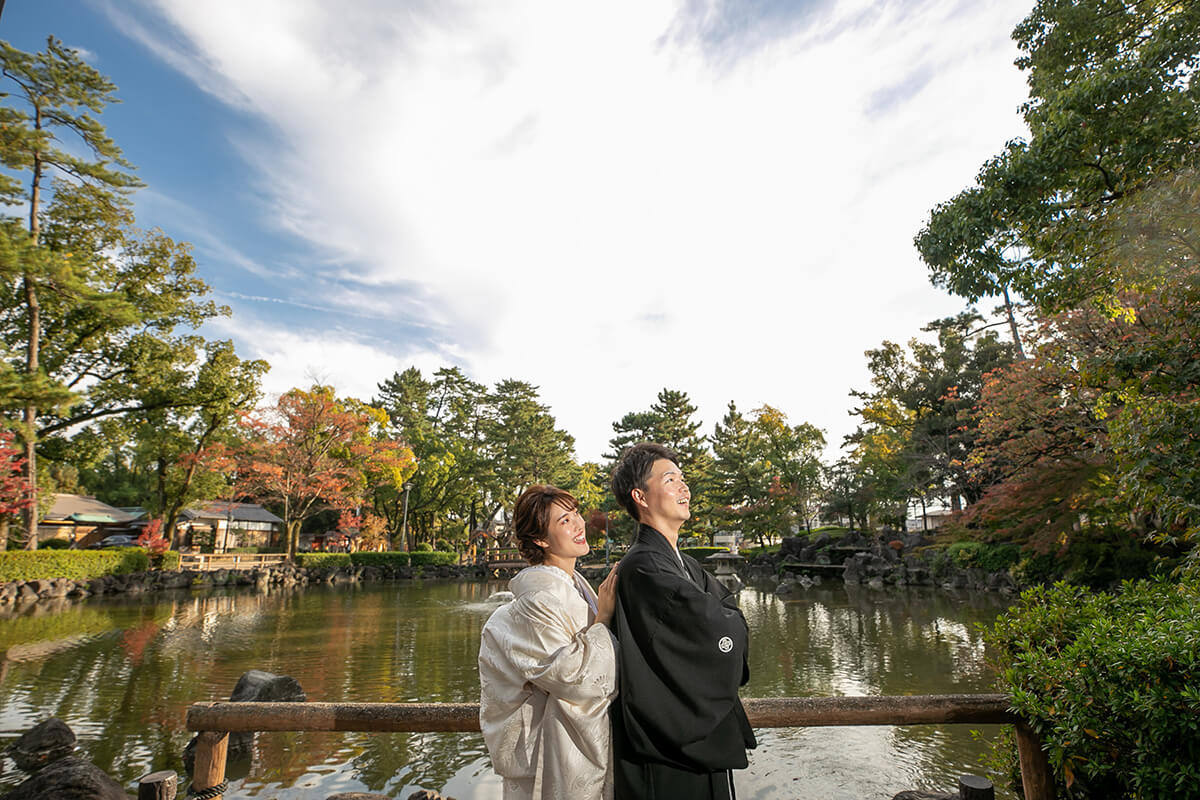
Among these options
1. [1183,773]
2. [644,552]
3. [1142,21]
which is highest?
[1142,21]

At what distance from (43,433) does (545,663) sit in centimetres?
2333

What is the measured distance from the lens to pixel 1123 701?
6.32 ft

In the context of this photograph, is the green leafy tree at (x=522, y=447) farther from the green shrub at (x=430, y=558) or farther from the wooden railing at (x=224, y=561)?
the wooden railing at (x=224, y=561)

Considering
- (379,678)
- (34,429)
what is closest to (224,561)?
(34,429)

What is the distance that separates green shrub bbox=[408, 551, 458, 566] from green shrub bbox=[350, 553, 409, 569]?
1.55ft

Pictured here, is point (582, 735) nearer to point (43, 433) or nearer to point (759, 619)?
point (759, 619)

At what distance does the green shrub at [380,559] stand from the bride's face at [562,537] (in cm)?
2748

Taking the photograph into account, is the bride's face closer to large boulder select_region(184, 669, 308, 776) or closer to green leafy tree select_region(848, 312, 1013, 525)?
large boulder select_region(184, 669, 308, 776)

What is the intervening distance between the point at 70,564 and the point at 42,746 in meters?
15.6

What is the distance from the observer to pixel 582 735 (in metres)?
1.59

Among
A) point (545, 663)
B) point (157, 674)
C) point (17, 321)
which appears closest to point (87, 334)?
point (17, 321)

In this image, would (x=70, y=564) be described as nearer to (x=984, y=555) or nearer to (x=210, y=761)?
(x=210, y=761)

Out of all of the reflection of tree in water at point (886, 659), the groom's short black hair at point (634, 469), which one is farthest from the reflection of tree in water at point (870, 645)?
the groom's short black hair at point (634, 469)

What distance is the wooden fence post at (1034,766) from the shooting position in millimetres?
2309
